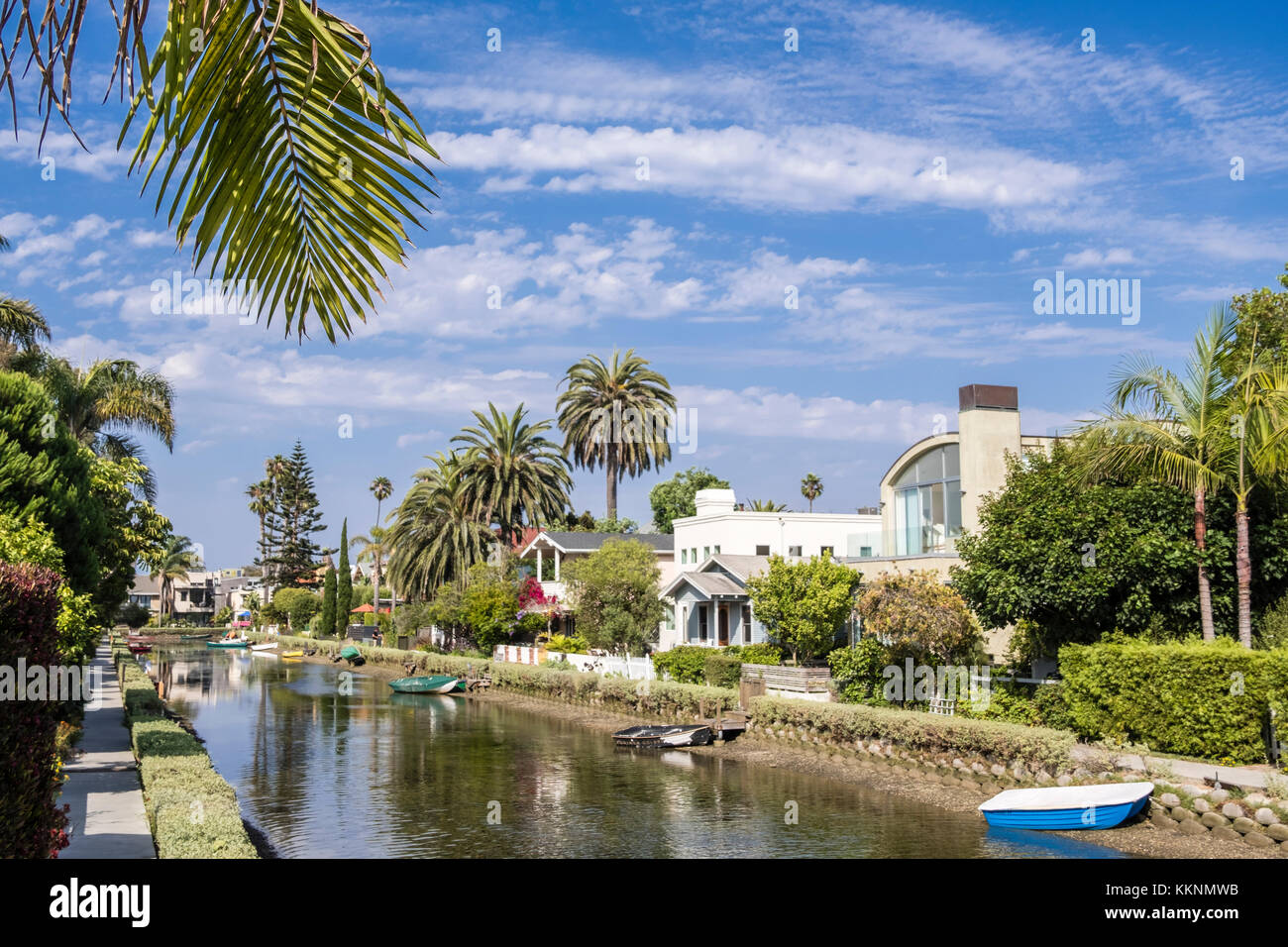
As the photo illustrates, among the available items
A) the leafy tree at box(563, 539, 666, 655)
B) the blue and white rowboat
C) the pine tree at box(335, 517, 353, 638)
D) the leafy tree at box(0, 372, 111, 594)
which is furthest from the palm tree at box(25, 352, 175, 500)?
the pine tree at box(335, 517, 353, 638)

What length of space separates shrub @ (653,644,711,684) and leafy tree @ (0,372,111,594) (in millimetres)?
23702

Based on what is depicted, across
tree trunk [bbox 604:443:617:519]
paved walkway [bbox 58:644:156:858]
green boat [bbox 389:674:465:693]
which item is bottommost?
green boat [bbox 389:674:465:693]

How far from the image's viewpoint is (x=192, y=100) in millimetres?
3246

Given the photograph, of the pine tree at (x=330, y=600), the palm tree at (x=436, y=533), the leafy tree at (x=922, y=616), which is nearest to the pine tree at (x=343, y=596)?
the pine tree at (x=330, y=600)

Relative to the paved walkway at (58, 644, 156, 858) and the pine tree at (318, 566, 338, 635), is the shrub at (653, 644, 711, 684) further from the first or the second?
the pine tree at (318, 566, 338, 635)

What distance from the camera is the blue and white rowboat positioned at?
876 inches

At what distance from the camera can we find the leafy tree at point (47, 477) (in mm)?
24656

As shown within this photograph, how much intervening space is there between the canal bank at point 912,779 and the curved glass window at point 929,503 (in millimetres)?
8317

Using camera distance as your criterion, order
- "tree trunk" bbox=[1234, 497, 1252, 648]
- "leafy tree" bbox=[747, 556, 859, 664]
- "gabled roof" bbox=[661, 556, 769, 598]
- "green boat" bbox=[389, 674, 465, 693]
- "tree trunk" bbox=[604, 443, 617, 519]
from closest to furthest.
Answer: "tree trunk" bbox=[1234, 497, 1252, 648], "leafy tree" bbox=[747, 556, 859, 664], "gabled roof" bbox=[661, 556, 769, 598], "green boat" bbox=[389, 674, 465, 693], "tree trunk" bbox=[604, 443, 617, 519]

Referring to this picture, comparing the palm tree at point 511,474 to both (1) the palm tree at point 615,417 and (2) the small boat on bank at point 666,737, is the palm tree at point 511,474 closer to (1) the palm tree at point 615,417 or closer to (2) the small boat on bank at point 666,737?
(1) the palm tree at point 615,417

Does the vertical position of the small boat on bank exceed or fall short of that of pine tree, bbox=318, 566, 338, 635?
it falls short
